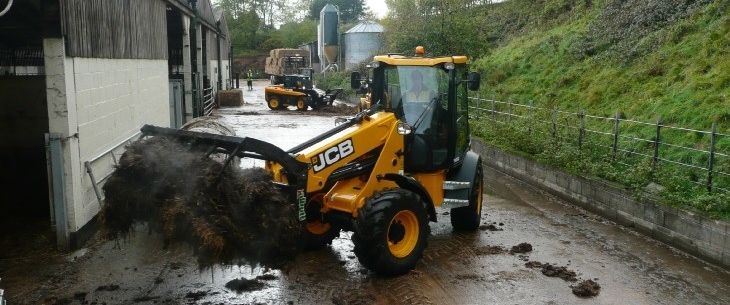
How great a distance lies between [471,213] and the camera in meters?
9.88

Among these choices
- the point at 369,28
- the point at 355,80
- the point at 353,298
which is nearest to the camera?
the point at 353,298

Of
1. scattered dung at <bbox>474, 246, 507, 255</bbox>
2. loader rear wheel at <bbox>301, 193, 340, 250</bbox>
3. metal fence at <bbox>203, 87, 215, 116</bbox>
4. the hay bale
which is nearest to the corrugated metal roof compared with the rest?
the hay bale

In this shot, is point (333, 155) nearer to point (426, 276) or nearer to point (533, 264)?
point (426, 276)

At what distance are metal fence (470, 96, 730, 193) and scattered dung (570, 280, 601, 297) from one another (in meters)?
3.16

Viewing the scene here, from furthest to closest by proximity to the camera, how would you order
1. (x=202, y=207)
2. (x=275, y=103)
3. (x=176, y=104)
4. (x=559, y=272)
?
(x=275, y=103) < (x=176, y=104) < (x=559, y=272) < (x=202, y=207)

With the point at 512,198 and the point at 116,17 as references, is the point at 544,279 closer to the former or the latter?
the point at 512,198

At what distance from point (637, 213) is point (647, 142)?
2.76 m

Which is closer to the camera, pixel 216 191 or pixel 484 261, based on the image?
pixel 216 191

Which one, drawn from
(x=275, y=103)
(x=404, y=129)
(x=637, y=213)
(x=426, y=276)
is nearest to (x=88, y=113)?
(x=404, y=129)

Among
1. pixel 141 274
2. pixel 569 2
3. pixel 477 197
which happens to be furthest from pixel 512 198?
pixel 569 2

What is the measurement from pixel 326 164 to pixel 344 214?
633mm

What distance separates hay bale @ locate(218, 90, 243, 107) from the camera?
3606cm

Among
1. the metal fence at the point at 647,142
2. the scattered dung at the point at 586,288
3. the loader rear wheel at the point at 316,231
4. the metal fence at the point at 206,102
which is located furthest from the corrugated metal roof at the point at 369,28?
the scattered dung at the point at 586,288

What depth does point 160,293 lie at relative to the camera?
7.25 meters
